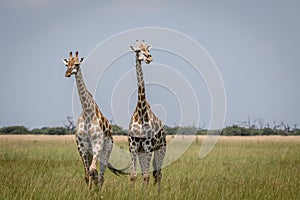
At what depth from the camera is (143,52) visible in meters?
8.89

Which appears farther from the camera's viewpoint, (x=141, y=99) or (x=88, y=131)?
(x=141, y=99)

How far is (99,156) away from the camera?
913 cm

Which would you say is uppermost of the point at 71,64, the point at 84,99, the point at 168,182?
the point at 71,64

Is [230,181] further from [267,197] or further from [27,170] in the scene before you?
[27,170]

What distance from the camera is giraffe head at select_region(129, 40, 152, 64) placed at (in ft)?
29.0

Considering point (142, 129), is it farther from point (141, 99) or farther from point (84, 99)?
point (84, 99)

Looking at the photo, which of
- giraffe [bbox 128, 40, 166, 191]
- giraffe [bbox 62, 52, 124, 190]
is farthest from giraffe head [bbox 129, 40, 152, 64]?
giraffe [bbox 62, 52, 124, 190]

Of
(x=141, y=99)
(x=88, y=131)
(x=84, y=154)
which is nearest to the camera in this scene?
(x=88, y=131)

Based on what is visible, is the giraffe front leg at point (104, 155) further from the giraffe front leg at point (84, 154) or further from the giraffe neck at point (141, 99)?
the giraffe neck at point (141, 99)

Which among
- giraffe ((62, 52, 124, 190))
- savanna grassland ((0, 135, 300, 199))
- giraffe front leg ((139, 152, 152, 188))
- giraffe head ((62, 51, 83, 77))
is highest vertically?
giraffe head ((62, 51, 83, 77))

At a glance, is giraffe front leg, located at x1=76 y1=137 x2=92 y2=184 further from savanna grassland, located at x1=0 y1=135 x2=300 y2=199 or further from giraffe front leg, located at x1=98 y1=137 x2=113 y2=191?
savanna grassland, located at x1=0 y1=135 x2=300 y2=199

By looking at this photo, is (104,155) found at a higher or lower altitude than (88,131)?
lower

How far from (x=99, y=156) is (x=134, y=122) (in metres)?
0.94

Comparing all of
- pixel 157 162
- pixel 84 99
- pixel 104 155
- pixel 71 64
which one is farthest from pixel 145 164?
pixel 71 64
